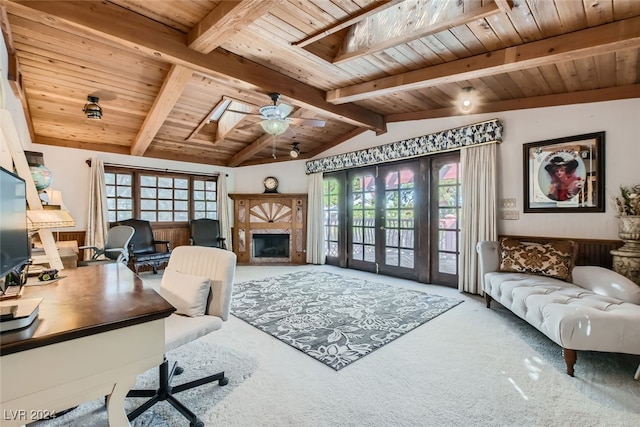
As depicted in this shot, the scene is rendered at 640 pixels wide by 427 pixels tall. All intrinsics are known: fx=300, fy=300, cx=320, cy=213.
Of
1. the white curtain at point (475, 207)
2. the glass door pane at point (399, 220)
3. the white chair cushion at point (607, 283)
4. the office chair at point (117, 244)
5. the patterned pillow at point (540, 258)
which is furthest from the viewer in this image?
the glass door pane at point (399, 220)

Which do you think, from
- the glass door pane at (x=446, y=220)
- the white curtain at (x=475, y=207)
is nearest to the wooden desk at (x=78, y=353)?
the white curtain at (x=475, y=207)

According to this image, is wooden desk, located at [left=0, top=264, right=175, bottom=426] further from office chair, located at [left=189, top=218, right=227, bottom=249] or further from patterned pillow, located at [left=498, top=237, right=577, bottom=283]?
office chair, located at [left=189, top=218, right=227, bottom=249]

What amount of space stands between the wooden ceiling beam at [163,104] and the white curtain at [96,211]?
68 cm

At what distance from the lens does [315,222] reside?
Answer: 6258 mm

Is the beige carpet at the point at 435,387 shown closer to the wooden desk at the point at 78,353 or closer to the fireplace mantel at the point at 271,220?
the wooden desk at the point at 78,353

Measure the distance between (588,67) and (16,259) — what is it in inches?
176

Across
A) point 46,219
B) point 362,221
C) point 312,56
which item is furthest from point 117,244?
point 362,221

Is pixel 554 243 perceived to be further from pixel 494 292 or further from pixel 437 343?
pixel 437 343

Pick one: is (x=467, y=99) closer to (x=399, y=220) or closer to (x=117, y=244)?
(x=399, y=220)

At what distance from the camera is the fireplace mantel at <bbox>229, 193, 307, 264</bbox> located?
6426 mm

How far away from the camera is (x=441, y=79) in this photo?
3.09 metres

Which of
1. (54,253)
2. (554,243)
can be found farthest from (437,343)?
(54,253)

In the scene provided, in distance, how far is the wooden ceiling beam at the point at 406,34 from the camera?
223cm

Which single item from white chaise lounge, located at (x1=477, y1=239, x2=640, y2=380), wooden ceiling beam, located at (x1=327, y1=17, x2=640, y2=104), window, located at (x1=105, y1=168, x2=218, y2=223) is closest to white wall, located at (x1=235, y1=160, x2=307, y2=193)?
window, located at (x1=105, y1=168, x2=218, y2=223)
